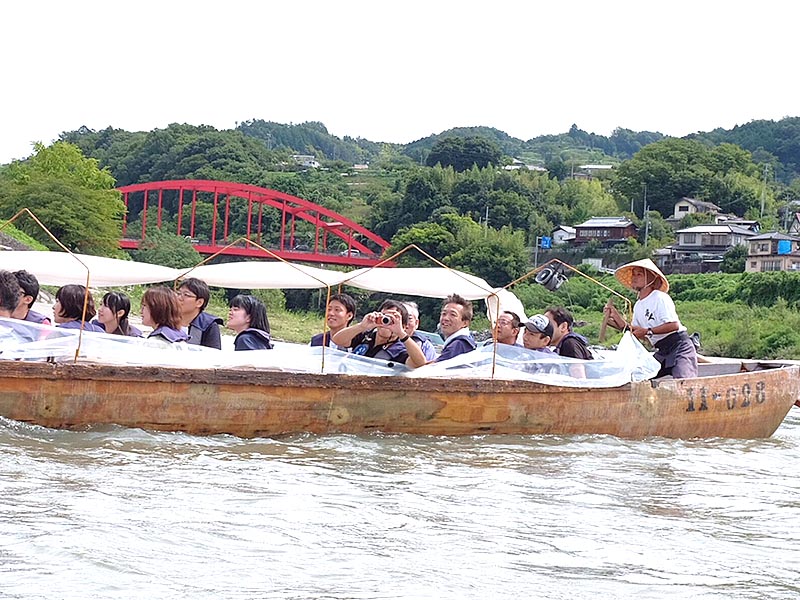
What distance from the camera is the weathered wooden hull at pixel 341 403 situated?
26.2 feet

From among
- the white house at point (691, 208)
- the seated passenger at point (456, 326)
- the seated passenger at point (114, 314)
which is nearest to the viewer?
the seated passenger at point (114, 314)

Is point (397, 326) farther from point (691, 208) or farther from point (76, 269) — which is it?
point (691, 208)

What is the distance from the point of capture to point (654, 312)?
9.91m

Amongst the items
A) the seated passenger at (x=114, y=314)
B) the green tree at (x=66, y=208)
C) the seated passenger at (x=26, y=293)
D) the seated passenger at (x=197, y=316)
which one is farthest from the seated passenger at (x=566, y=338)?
the green tree at (x=66, y=208)

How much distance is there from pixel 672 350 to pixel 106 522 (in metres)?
5.65

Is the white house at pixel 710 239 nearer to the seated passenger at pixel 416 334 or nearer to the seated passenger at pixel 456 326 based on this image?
the seated passenger at pixel 416 334

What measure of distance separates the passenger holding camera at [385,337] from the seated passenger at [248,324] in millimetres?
509

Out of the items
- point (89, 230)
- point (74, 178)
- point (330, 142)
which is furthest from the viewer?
point (330, 142)

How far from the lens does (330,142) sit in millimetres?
177750

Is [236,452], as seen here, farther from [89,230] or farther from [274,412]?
[89,230]

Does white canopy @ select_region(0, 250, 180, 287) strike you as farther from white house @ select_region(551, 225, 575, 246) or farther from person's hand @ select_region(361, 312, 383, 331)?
white house @ select_region(551, 225, 575, 246)

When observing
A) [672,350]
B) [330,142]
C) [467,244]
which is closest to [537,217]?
A: [467,244]

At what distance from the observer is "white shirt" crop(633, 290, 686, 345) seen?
32.4 ft

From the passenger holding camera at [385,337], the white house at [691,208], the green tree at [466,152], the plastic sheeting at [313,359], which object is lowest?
the plastic sheeting at [313,359]
